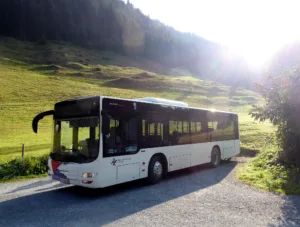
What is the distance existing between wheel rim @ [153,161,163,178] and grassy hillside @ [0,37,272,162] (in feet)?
27.8

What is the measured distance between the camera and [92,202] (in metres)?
8.71

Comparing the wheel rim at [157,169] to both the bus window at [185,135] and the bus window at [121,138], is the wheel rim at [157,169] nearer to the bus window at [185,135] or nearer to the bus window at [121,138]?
the bus window at [121,138]

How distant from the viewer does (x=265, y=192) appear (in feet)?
31.3

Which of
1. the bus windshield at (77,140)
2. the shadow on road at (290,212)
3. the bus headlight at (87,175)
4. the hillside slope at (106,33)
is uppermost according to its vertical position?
the hillside slope at (106,33)

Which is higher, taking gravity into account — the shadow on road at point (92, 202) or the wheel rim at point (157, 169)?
the wheel rim at point (157, 169)

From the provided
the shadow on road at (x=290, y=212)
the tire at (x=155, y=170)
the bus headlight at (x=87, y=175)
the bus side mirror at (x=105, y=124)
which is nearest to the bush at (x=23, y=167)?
the bus headlight at (x=87, y=175)

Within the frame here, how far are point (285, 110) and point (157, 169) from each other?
212 inches

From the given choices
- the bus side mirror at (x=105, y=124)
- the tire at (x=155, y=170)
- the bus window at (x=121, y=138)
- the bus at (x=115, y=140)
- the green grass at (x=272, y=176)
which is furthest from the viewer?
the tire at (x=155, y=170)

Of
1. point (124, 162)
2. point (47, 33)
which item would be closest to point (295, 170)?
point (124, 162)

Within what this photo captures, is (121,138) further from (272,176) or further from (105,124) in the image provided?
(272,176)

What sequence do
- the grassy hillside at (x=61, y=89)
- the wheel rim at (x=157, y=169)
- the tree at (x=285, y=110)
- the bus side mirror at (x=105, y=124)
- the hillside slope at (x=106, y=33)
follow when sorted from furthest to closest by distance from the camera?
the hillside slope at (x=106, y=33)
the grassy hillside at (x=61, y=89)
the wheel rim at (x=157, y=169)
the tree at (x=285, y=110)
the bus side mirror at (x=105, y=124)

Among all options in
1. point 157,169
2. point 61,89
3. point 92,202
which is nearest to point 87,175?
point 92,202

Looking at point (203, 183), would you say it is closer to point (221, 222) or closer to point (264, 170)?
point (264, 170)

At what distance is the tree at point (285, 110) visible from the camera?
35.1ft
